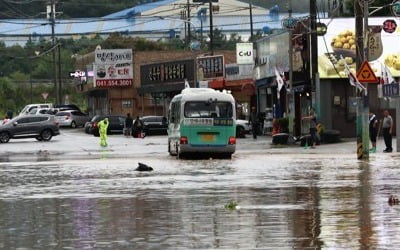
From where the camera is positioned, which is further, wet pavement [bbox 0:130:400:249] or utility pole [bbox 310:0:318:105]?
utility pole [bbox 310:0:318:105]

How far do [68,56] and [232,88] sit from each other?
82.3 meters

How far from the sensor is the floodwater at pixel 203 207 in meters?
13.4

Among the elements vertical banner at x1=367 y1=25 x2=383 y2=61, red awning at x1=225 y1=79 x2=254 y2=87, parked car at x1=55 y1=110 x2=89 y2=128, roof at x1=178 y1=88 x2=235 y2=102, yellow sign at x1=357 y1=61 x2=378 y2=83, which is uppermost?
vertical banner at x1=367 y1=25 x2=383 y2=61

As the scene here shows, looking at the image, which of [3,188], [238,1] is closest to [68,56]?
[238,1]

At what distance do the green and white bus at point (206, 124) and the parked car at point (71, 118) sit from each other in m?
47.1

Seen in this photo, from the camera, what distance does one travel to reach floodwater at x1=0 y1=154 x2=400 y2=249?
528 inches

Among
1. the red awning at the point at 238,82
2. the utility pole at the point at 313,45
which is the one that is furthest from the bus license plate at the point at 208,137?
the red awning at the point at 238,82

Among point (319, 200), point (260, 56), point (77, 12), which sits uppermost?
point (77, 12)

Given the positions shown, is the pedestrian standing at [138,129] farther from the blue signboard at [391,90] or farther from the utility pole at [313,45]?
the blue signboard at [391,90]

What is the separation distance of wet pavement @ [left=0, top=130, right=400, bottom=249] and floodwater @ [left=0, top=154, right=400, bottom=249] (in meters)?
0.02

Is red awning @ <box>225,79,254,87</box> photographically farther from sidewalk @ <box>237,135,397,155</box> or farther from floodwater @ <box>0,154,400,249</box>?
floodwater @ <box>0,154,400,249</box>

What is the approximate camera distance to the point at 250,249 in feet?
40.7

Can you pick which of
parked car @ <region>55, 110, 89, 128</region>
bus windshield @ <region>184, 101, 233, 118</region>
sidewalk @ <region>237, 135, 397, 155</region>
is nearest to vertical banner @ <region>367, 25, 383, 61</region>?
sidewalk @ <region>237, 135, 397, 155</region>

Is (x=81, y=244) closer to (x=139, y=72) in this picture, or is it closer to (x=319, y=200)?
(x=319, y=200)
